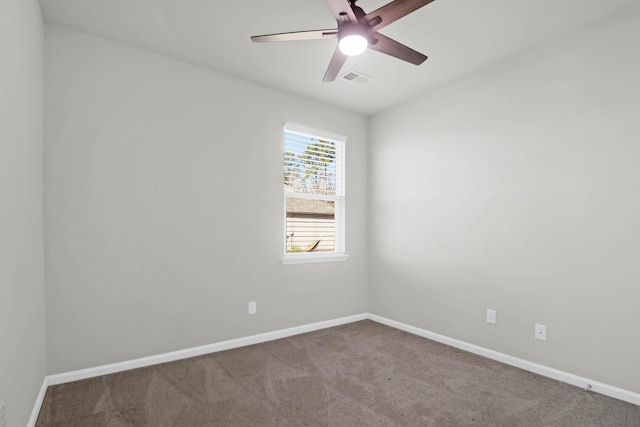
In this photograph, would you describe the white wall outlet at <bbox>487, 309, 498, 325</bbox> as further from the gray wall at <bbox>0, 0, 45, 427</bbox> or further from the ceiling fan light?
the gray wall at <bbox>0, 0, 45, 427</bbox>

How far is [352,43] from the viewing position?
2.08 metres

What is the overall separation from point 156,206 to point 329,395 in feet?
6.66

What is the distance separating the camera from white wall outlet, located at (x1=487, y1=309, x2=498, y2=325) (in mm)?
3033

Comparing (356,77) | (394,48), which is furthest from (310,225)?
(394,48)

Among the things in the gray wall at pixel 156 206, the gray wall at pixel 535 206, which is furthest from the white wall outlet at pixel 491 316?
the gray wall at pixel 156 206

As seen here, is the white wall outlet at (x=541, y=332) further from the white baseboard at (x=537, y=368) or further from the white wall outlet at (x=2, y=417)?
the white wall outlet at (x=2, y=417)

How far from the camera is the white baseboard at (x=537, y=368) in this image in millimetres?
2307

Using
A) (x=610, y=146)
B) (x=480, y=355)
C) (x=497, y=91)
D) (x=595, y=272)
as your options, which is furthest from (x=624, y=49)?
(x=480, y=355)

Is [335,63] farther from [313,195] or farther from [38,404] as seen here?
[38,404]

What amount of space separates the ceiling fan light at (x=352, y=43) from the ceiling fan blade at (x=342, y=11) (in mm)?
95

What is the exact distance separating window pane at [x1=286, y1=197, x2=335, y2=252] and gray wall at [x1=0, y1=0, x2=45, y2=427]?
218cm

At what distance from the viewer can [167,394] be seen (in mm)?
2342

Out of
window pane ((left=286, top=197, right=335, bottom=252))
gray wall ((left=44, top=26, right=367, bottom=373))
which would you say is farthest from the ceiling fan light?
window pane ((left=286, top=197, right=335, bottom=252))

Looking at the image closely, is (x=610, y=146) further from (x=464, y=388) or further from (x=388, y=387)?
(x=388, y=387)
